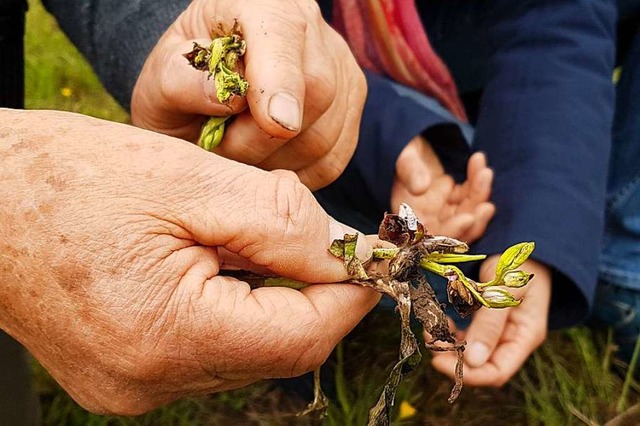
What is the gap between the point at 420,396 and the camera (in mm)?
1697

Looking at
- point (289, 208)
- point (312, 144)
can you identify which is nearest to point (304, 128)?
point (312, 144)

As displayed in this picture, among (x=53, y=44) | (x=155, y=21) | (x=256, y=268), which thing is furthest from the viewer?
(x=53, y=44)

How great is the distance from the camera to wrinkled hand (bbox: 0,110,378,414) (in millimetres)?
777

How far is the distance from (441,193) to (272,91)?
959 millimetres

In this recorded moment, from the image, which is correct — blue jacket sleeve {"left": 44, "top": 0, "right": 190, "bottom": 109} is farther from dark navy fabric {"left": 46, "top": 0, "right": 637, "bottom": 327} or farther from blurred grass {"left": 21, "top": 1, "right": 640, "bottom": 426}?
blurred grass {"left": 21, "top": 1, "right": 640, "bottom": 426}

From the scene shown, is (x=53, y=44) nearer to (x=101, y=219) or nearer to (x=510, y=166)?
(x=510, y=166)

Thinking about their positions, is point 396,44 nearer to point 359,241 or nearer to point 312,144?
point 312,144

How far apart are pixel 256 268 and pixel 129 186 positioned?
0.22m

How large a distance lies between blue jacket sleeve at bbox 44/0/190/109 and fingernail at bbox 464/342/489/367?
934mm

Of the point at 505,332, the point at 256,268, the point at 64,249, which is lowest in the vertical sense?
the point at 505,332

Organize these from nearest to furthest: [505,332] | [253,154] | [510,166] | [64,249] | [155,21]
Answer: [64,249] → [253,154] → [155,21] → [505,332] → [510,166]

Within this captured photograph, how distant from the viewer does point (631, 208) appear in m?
1.94

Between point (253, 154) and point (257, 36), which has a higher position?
point (257, 36)

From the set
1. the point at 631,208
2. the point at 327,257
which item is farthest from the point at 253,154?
the point at 631,208
